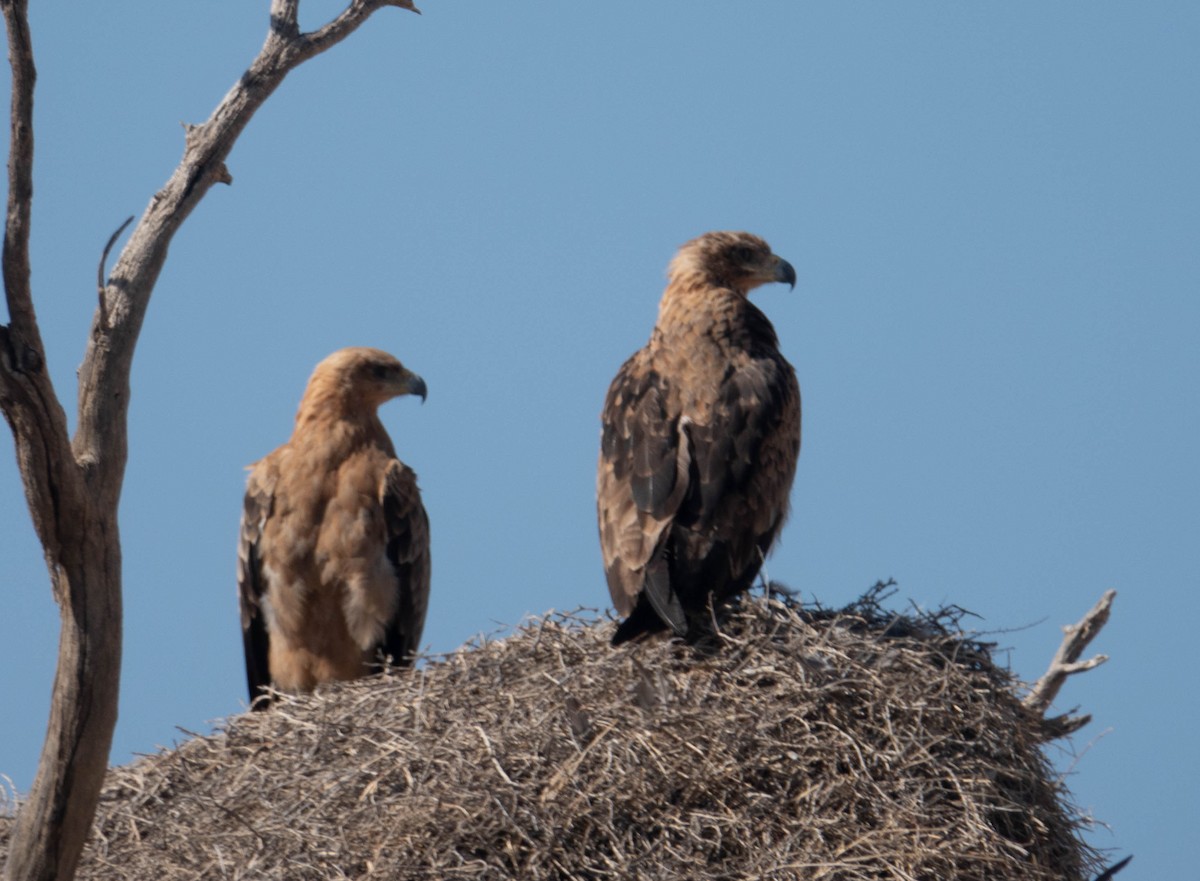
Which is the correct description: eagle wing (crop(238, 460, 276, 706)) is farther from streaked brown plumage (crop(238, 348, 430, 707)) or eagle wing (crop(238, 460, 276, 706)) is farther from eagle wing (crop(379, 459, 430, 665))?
eagle wing (crop(379, 459, 430, 665))

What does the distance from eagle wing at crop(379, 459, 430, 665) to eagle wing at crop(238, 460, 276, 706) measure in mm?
564

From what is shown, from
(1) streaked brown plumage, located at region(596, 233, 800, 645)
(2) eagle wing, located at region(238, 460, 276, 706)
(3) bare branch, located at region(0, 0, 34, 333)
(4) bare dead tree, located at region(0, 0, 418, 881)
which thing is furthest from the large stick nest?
(3) bare branch, located at region(0, 0, 34, 333)

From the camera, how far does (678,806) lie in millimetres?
6082

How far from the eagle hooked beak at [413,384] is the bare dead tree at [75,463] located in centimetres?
272

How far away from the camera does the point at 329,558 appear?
838 centimetres

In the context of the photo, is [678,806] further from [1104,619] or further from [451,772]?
[1104,619]

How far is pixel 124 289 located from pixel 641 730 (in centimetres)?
234

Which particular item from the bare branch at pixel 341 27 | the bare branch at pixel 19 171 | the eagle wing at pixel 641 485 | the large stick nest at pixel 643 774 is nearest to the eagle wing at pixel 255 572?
the large stick nest at pixel 643 774

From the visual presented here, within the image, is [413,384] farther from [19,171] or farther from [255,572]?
[19,171]

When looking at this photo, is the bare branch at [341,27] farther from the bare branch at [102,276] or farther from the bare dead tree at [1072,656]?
the bare dead tree at [1072,656]

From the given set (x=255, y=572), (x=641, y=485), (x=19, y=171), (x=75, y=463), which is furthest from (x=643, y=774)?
(x=255, y=572)

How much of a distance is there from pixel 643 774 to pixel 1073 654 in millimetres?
2678

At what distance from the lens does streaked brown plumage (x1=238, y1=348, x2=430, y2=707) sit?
8367mm

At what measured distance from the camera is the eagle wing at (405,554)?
27.8 ft
